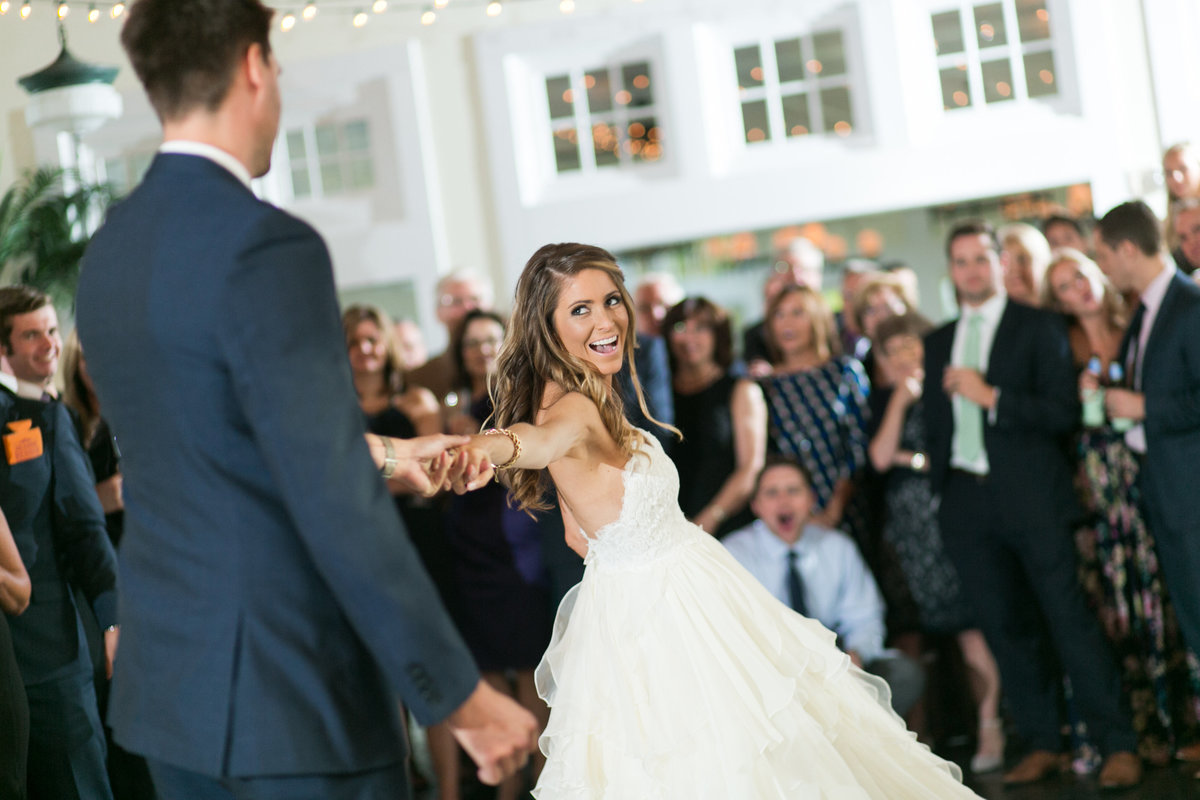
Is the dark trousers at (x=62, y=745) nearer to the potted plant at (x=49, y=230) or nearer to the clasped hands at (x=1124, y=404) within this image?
the clasped hands at (x=1124, y=404)

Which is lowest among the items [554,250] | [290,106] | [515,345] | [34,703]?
[34,703]

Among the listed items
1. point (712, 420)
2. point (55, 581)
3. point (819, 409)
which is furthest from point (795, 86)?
point (55, 581)

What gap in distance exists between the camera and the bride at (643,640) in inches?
98.6

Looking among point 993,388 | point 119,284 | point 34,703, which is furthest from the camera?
point 993,388

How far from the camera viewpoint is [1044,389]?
4219 mm

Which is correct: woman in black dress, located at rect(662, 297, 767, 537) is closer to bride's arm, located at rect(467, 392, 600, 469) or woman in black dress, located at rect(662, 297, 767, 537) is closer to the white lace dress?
the white lace dress

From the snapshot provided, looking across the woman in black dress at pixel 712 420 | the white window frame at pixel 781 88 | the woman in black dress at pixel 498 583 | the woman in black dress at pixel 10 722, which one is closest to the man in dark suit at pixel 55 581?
the woman in black dress at pixel 10 722

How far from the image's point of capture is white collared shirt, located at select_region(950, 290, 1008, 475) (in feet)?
14.3

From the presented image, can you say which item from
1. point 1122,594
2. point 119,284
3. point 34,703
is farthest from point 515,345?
point 1122,594

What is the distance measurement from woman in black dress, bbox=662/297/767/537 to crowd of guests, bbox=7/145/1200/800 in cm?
1

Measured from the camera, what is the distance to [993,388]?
4211mm

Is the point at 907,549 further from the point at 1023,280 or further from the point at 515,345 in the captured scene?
the point at 515,345

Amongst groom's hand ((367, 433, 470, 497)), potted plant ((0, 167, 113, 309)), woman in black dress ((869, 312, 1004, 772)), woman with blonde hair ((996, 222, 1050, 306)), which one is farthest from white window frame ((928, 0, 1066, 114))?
groom's hand ((367, 433, 470, 497))

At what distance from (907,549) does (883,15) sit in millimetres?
4679
